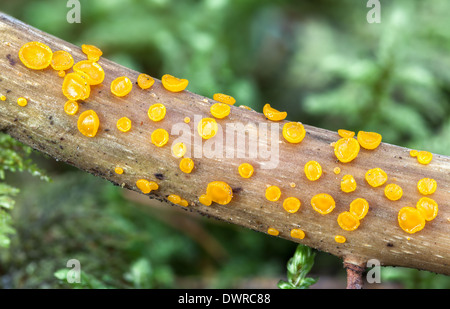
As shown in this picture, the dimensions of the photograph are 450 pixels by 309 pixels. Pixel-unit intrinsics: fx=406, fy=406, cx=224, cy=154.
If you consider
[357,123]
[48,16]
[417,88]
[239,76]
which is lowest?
[357,123]

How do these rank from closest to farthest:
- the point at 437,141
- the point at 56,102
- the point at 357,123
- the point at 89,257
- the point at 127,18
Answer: the point at 56,102 → the point at 89,257 → the point at 437,141 → the point at 357,123 → the point at 127,18

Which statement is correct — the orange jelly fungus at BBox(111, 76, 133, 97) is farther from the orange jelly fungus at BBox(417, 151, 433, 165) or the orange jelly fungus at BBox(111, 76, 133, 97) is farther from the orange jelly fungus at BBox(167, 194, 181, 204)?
the orange jelly fungus at BBox(417, 151, 433, 165)

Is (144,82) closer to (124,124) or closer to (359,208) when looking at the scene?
(124,124)

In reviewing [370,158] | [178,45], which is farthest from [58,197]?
[370,158]

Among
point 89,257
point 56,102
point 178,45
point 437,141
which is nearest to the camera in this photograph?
point 56,102

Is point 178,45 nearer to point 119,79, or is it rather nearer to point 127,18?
point 127,18

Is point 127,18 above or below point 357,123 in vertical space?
above

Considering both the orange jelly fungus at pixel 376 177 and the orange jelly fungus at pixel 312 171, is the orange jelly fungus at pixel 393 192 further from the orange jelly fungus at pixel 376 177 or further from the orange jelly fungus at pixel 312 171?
the orange jelly fungus at pixel 312 171

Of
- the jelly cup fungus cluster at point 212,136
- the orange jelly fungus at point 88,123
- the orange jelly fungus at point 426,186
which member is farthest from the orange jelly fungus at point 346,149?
the orange jelly fungus at point 88,123
